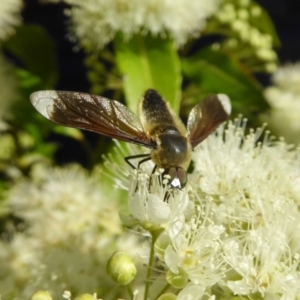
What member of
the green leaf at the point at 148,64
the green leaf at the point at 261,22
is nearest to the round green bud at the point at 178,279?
the green leaf at the point at 148,64

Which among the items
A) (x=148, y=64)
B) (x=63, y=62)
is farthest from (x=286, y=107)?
(x=63, y=62)

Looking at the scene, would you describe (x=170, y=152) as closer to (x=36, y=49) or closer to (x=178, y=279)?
(x=178, y=279)

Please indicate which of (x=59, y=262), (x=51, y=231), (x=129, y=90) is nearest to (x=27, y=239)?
(x=51, y=231)

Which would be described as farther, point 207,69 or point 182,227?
point 207,69

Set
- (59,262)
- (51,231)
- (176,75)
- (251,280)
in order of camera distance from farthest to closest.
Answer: (176,75), (51,231), (59,262), (251,280)

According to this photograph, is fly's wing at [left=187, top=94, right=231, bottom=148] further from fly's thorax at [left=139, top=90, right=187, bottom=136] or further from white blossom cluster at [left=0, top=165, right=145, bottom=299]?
white blossom cluster at [left=0, top=165, right=145, bottom=299]

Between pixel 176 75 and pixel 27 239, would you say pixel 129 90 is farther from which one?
pixel 27 239
